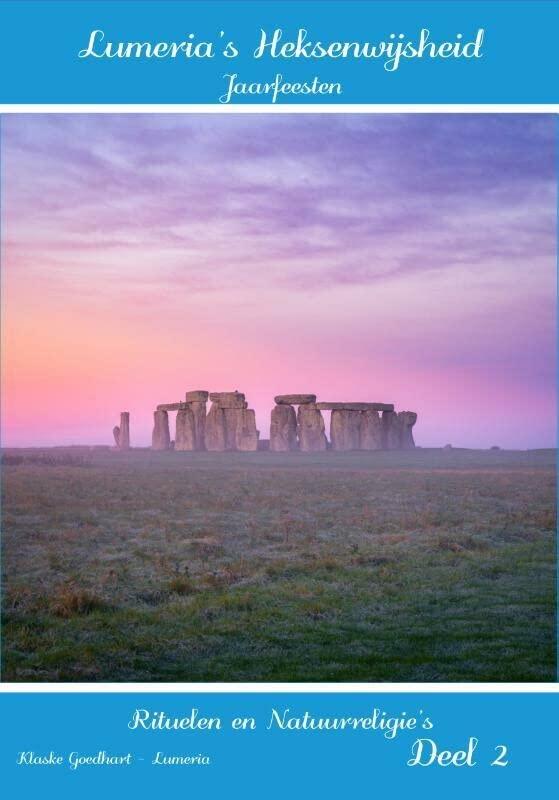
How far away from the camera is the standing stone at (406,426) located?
48.5m

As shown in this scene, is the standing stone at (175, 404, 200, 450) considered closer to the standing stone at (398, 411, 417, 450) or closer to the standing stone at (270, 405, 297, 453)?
the standing stone at (270, 405, 297, 453)

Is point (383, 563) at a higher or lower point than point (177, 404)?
lower

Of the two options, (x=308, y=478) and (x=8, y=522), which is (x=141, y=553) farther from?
(x=308, y=478)

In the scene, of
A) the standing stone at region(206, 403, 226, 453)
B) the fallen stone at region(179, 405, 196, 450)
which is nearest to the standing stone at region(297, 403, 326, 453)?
the standing stone at region(206, 403, 226, 453)

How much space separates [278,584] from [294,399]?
3384cm

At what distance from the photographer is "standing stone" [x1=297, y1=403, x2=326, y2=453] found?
45.3m

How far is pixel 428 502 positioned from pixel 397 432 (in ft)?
86.3

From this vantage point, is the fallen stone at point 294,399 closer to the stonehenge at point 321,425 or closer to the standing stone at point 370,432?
the stonehenge at point 321,425

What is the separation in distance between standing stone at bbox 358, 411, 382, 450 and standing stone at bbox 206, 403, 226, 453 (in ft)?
26.9

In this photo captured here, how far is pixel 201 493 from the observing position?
24.2m

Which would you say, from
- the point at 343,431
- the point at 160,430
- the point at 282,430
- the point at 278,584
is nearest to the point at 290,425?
the point at 282,430

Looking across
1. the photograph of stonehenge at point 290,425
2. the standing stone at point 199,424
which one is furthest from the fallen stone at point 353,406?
the standing stone at point 199,424

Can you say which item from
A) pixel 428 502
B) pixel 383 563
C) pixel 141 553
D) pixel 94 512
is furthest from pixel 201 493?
pixel 383 563

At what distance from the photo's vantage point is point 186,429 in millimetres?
47875
